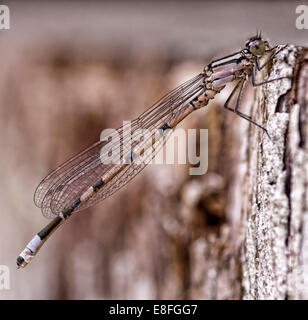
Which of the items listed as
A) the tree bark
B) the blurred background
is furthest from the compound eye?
the blurred background

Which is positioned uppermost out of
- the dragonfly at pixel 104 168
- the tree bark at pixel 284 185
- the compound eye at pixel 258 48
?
the compound eye at pixel 258 48

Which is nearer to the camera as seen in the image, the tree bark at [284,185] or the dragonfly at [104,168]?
the tree bark at [284,185]

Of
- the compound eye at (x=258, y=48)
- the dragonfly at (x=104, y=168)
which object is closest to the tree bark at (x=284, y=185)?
the compound eye at (x=258, y=48)

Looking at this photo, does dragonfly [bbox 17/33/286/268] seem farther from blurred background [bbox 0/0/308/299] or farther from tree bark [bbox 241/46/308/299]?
tree bark [bbox 241/46/308/299]

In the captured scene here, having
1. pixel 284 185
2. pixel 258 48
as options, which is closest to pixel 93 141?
pixel 258 48

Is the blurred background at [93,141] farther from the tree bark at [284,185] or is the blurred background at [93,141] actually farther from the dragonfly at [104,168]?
the tree bark at [284,185]

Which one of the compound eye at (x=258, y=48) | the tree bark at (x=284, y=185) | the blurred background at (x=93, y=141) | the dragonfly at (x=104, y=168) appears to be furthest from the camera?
the blurred background at (x=93, y=141)

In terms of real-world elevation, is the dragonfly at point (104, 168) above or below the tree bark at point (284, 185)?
above

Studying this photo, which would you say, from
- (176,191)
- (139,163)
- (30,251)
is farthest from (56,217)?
(176,191)
